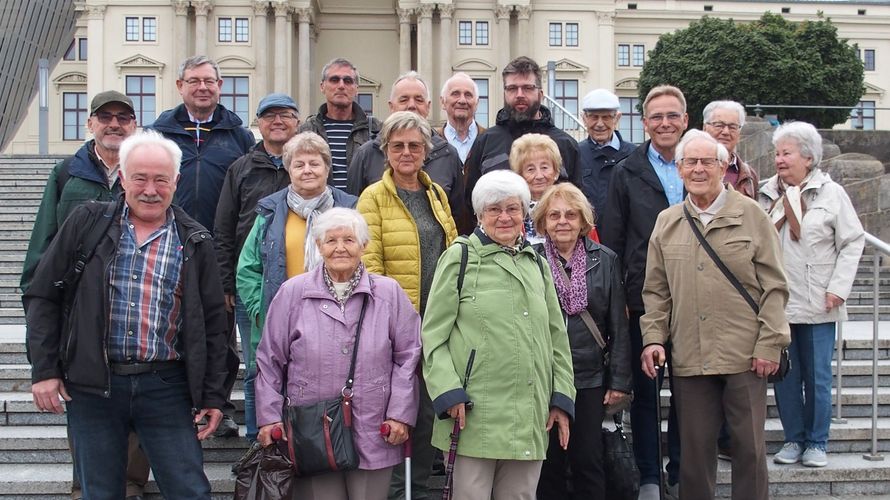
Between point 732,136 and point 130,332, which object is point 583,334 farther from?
point 130,332

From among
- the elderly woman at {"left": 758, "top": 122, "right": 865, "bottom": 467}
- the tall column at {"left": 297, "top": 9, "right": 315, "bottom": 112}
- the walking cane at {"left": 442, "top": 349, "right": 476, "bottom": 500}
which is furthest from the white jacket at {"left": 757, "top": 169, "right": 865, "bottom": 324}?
the tall column at {"left": 297, "top": 9, "right": 315, "bottom": 112}

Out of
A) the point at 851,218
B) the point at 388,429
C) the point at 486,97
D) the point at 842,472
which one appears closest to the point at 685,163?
the point at 851,218

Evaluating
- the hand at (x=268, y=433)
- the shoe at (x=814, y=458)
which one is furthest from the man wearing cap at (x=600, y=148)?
the hand at (x=268, y=433)

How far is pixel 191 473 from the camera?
3.86 m

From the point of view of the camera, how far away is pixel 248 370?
503 centimetres

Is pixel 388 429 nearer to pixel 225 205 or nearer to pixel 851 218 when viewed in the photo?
pixel 225 205

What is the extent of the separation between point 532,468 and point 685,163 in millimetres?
1793

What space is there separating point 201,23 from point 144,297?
46230mm

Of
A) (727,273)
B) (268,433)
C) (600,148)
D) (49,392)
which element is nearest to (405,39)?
(600,148)

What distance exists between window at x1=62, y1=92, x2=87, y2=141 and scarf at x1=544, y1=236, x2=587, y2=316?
48.7 m

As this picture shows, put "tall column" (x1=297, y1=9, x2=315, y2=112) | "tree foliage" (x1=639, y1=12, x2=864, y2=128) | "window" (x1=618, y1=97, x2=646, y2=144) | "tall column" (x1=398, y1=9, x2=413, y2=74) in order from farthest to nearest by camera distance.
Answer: "window" (x1=618, y1=97, x2=646, y2=144) < "tall column" (x1=398, y1=9, x2=413, y2=74) < "tall column" (x1=297, y1=9, x2=315, y2=112) < "tree foliage" (x1=639, y1=12, x2=864, y2=128)

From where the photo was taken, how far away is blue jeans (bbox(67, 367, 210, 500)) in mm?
3740

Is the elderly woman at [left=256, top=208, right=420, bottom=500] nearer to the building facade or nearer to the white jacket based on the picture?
the white jacket

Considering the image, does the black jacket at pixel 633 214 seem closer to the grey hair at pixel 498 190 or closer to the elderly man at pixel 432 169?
the elderly man at pixel 432 169
